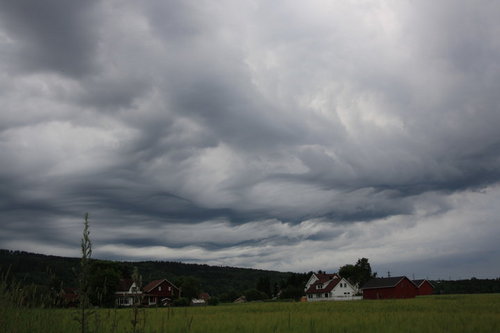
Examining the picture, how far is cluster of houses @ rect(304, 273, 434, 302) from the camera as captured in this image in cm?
8238

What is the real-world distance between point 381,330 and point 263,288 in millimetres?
105888

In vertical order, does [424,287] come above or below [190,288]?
below

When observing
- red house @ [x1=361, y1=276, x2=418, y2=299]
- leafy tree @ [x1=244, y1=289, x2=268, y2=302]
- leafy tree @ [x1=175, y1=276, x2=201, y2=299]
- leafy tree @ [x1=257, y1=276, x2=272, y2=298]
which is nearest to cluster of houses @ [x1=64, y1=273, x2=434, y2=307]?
red house @ [x1=361, y1=276, x2=418, y2=299]

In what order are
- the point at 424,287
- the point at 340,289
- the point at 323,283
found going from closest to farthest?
the point at 424,287
the point at 340,289
the point at 323,283

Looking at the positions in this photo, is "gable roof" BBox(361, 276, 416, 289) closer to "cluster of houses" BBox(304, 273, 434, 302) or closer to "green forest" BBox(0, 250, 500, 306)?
"cluster of houses" BBox(304, 273, 434, 302)

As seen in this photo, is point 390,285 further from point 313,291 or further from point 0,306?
point 0,306

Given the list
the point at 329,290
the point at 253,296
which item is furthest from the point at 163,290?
the point at 329,290

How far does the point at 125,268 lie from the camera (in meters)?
97.4

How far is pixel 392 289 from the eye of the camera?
81625 mm

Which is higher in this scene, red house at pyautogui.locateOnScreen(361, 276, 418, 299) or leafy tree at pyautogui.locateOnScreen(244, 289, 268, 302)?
red house at pyautogui.locateOnScreen(361, 276, 418, 299)

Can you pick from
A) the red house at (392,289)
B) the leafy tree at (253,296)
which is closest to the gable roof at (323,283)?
the red house at (392,289)

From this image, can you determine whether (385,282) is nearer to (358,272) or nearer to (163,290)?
(358,272)

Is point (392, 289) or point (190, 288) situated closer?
point (392, 289)

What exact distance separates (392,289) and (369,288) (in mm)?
7391
